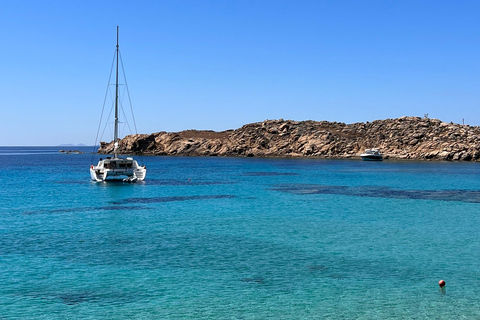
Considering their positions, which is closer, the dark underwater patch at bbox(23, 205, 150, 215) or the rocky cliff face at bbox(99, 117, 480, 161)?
the dark underwater patch at bbox(23, 205, 150, 215)

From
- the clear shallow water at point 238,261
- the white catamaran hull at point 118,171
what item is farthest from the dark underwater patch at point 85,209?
the white catamaran hull at point 118,171

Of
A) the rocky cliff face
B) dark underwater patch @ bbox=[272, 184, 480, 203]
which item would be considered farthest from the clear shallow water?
the rocky cliff face

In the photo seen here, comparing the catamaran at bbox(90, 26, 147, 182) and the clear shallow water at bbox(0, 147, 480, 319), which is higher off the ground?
the catamaran at bbox(90, 26, 147, 182)

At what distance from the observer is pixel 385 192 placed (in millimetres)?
55375

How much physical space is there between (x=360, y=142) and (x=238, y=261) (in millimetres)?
162751

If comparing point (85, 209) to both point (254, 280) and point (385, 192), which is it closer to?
point (254, 280)

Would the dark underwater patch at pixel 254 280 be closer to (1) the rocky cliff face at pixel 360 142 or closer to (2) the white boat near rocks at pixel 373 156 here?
(2) the white boat near rocks at pixel 373 156

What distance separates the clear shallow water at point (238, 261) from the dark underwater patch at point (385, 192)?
23.7ft

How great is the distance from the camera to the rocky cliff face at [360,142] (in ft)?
491

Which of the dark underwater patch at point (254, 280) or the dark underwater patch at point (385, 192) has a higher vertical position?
the dark underwater patch at point (385, 192)

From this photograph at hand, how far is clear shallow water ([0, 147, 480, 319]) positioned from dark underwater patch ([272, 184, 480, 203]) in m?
7.23

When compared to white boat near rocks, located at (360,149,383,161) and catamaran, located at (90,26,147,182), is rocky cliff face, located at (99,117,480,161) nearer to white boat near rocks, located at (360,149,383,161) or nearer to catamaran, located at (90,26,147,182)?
white boat near rocks, located at (360,149,383,161)

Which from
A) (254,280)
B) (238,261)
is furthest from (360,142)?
(254,280)

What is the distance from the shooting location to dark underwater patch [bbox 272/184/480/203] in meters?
49.8
